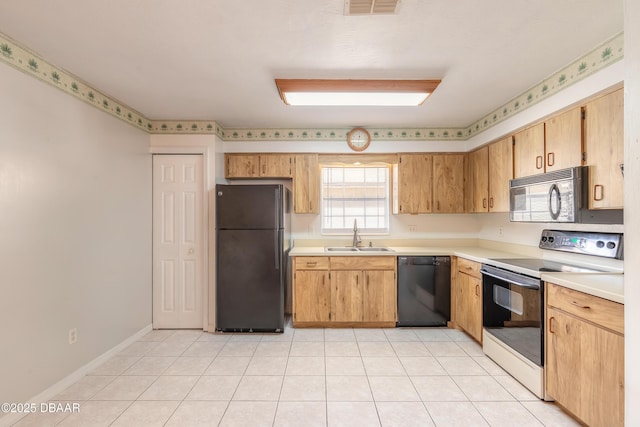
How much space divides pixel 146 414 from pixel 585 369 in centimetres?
276

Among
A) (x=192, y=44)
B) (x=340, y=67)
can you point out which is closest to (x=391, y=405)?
(x=340, y=67)

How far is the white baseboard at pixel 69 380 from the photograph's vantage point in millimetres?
1804

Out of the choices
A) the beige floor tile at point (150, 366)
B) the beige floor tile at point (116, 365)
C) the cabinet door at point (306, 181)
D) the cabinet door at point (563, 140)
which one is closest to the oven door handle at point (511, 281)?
the cabinet door at point (563, 140)

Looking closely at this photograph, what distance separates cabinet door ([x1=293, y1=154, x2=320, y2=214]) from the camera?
3.63 metres

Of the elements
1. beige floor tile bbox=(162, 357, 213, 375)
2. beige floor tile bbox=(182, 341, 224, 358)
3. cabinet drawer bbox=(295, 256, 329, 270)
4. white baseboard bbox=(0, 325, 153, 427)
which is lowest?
beige floor tile bbox=(182, 341, 224, 358)

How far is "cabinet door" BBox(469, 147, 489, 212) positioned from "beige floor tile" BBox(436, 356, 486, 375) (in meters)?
1.60

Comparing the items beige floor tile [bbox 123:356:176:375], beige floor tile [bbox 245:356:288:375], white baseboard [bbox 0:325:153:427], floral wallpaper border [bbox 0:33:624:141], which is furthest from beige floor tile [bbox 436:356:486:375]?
white baseboard [bbox 0:325:153:427]

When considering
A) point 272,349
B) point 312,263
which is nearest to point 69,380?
point 272,349

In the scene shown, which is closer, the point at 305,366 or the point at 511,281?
the point at 511,281

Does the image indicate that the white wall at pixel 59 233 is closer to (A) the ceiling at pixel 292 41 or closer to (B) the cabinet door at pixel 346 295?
(A) the ceiling at pixel 292 41

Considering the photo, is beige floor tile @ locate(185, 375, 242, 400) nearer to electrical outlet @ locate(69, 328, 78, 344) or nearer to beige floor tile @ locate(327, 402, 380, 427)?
beige floor tile @ locate(327, 402, 380, 427)

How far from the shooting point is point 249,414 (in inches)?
74.8

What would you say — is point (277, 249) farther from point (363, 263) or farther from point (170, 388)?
point (170, 388)

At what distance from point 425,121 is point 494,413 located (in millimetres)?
2860
